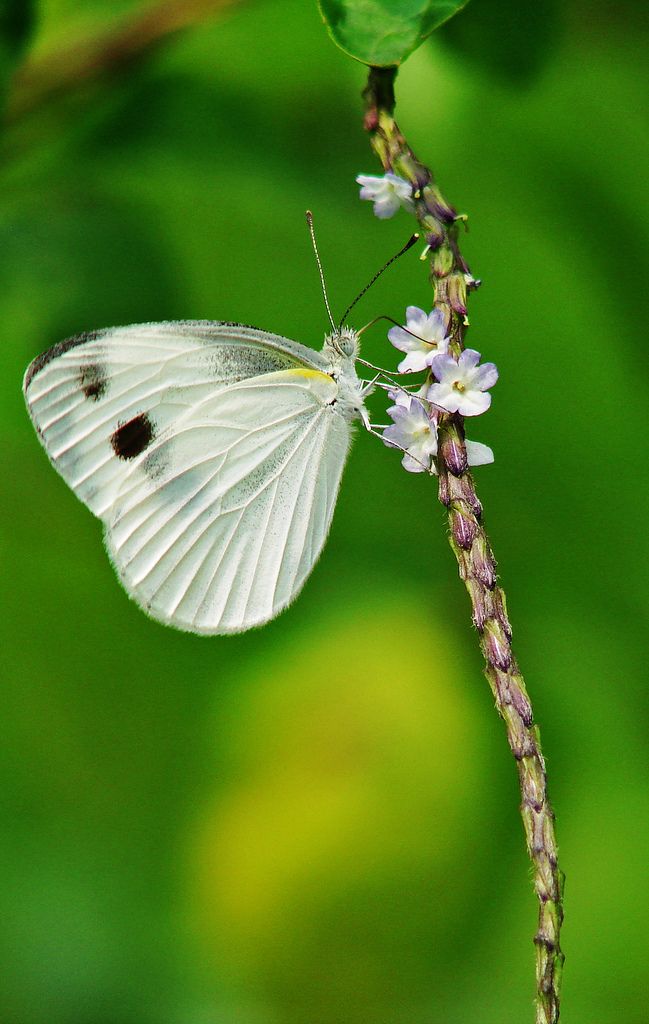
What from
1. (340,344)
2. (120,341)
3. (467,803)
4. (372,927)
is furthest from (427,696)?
(120,341)

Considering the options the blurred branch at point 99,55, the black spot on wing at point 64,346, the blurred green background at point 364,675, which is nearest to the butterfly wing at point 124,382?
the black spot on wing at point 64,346

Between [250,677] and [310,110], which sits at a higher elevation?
[310,110]

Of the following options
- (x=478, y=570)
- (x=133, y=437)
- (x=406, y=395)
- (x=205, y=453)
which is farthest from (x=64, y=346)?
(x=478, y=570)

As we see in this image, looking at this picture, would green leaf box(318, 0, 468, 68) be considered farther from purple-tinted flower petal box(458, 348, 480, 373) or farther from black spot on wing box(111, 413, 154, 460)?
black spot on wing box(111, 413, 154, 460)

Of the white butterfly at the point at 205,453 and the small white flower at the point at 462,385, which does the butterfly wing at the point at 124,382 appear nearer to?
the white butterfly at the point at 205,453

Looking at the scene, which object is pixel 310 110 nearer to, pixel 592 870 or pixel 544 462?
pixel 544 462

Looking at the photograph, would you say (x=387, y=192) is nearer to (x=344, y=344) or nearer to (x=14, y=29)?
(x=344, y=344)

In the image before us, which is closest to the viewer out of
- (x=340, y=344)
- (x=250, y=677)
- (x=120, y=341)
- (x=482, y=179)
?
(x=120, y=341)

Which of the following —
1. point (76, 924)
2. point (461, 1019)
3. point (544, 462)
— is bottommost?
point (76, 924)
